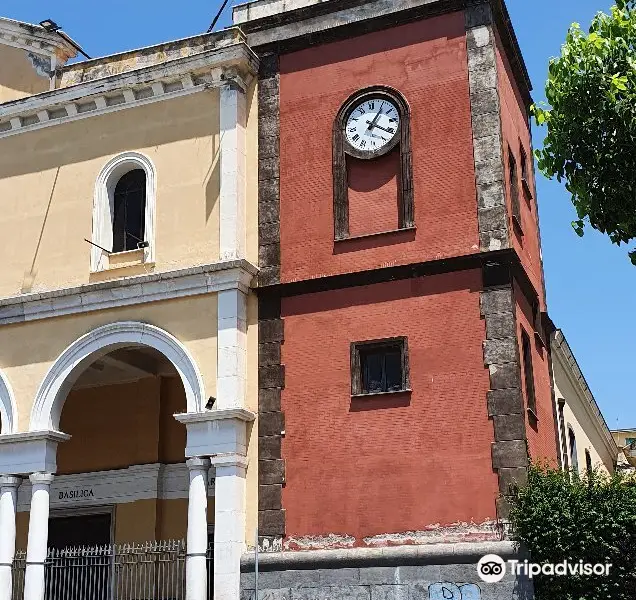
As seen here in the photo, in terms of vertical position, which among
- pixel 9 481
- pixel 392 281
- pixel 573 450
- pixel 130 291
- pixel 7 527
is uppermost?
pixel 130 291

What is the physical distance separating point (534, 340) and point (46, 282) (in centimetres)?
906

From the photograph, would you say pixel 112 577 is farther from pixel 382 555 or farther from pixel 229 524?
pixel 382 555

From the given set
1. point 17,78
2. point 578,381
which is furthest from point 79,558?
point 578,381

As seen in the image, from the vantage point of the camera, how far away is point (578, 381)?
82.0ft

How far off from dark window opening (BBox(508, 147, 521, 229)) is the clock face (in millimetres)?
2152

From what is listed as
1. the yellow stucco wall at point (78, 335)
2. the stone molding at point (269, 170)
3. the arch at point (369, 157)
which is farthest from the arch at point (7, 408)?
the arch at point (369, 157)

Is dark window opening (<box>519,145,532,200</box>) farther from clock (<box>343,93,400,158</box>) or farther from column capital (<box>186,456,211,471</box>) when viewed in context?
column capital (<box>186,456,211,471</box>)

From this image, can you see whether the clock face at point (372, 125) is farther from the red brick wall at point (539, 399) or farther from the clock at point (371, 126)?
the red brick wall at point (539, 399)

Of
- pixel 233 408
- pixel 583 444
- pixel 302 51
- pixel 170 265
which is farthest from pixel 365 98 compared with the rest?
pixel 583 444

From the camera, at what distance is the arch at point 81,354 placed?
686 inches

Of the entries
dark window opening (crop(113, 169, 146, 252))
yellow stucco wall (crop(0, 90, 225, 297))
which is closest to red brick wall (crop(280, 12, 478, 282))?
yellow stucco wall (crop(0, 90, 225, 297))

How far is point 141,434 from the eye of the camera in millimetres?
20984

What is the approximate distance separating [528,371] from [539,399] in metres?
0.86

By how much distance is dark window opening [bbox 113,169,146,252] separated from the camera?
61.8ft
